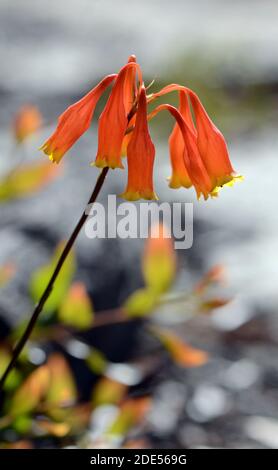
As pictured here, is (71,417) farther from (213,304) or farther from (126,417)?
(213,304)

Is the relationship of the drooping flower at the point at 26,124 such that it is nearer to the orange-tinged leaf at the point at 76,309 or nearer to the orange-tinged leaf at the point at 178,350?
the orange-tinged leaf at the point at 76,309

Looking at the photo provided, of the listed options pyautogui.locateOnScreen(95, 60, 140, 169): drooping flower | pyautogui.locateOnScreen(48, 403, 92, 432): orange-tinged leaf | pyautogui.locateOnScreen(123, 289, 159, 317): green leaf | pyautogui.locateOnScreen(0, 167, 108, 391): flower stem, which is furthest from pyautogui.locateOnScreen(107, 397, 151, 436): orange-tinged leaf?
pyautogui.locateOnScreen(95, 60, 140, 169): drooping flower

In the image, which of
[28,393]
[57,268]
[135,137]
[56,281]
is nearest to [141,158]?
[135,137]

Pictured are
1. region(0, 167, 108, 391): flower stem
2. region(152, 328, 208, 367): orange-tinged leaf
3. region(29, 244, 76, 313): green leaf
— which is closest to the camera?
region(0, 167, 108, 391): flower stem

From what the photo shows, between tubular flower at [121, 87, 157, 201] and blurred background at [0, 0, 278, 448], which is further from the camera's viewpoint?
blurred background at [0, 0, 278, 448]

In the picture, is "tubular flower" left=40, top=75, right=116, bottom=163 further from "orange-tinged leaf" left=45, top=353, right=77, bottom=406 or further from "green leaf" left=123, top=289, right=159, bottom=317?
"orange-tinged leaf" left=45, top=353, right=77, bottom=406

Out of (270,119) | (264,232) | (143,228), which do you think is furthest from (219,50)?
(143,228)

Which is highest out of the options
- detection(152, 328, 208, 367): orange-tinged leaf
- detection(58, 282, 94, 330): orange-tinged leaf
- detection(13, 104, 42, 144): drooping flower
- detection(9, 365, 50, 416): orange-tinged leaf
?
detection(13, 104, 42, 144): drooping flower
